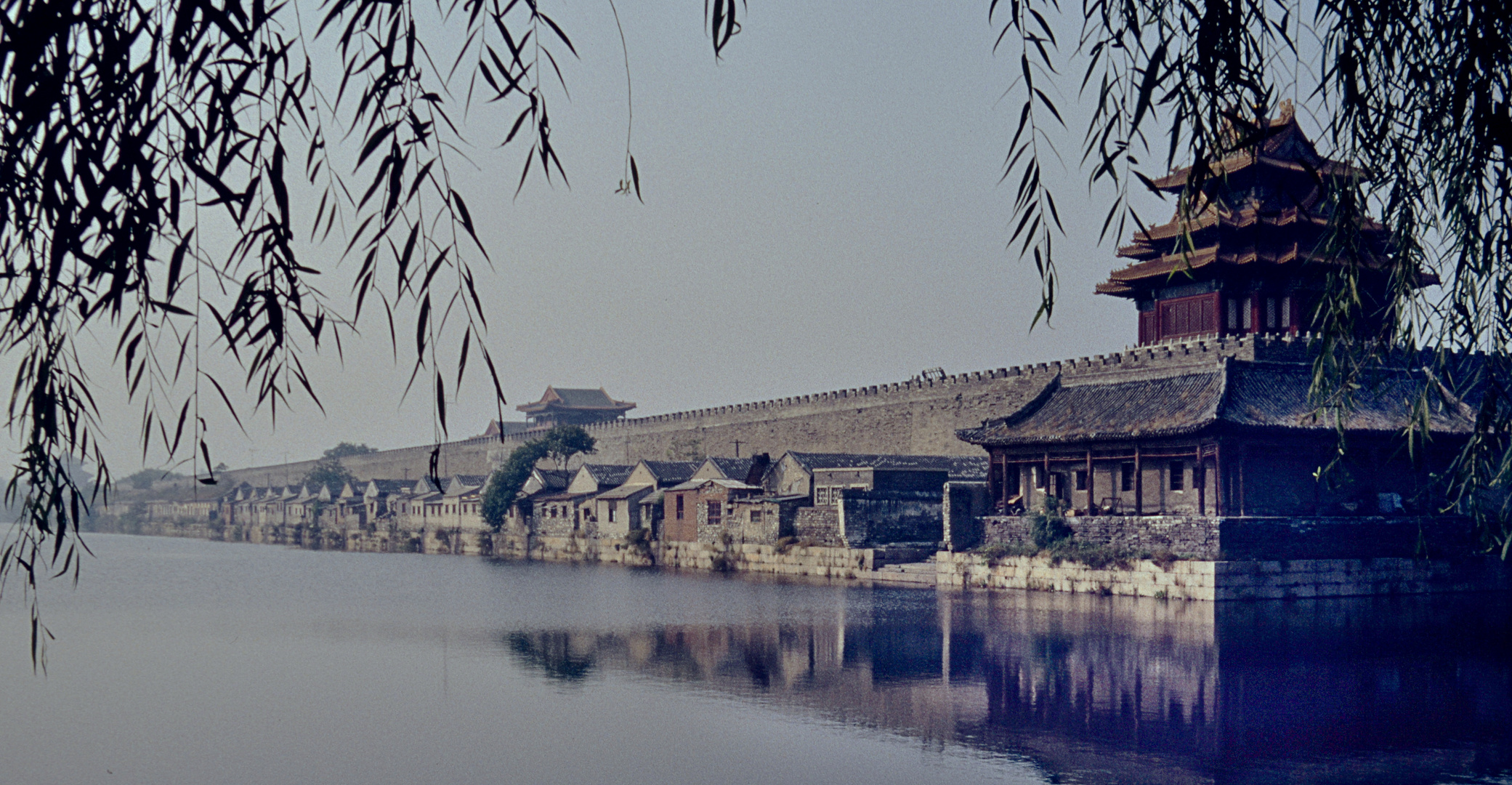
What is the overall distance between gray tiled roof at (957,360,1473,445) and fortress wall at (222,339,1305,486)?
5.55 metres

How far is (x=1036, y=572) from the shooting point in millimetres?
22781

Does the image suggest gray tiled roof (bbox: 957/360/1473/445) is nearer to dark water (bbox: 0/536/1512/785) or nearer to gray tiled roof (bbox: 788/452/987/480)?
dark water (bbox: 0/536/1512/785)

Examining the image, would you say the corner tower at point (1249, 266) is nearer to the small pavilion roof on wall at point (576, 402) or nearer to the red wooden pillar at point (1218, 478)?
the red wooden pillar at point (1218, 478)

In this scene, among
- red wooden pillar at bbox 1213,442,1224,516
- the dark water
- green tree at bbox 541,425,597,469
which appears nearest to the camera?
the dark water

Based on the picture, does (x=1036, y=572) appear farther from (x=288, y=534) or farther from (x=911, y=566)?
(x=288, y=534)

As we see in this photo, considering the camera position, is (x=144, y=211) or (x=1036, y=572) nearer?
→ (x=144, y=211)

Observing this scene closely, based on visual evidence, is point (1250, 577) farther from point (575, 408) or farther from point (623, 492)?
point (575, 408)

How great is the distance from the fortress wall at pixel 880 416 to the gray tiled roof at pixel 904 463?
13.1ft

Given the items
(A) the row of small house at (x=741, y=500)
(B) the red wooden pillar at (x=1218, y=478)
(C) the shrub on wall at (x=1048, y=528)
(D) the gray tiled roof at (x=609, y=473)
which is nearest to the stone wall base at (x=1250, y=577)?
(C) the shrub on wall at (x=1048, y=528)

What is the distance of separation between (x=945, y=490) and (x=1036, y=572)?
3.53 metres

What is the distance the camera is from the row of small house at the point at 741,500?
28094 millimetres

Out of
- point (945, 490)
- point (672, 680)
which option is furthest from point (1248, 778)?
point (945, 490)

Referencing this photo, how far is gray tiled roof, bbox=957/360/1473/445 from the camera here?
2202 centimetres

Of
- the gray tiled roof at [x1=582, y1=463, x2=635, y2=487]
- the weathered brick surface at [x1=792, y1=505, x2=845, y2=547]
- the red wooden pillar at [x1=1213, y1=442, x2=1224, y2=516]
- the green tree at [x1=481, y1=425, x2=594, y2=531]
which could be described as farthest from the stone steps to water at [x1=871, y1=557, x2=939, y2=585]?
the green tree at [x1=481, y1=425, x2=594, y2=531]
